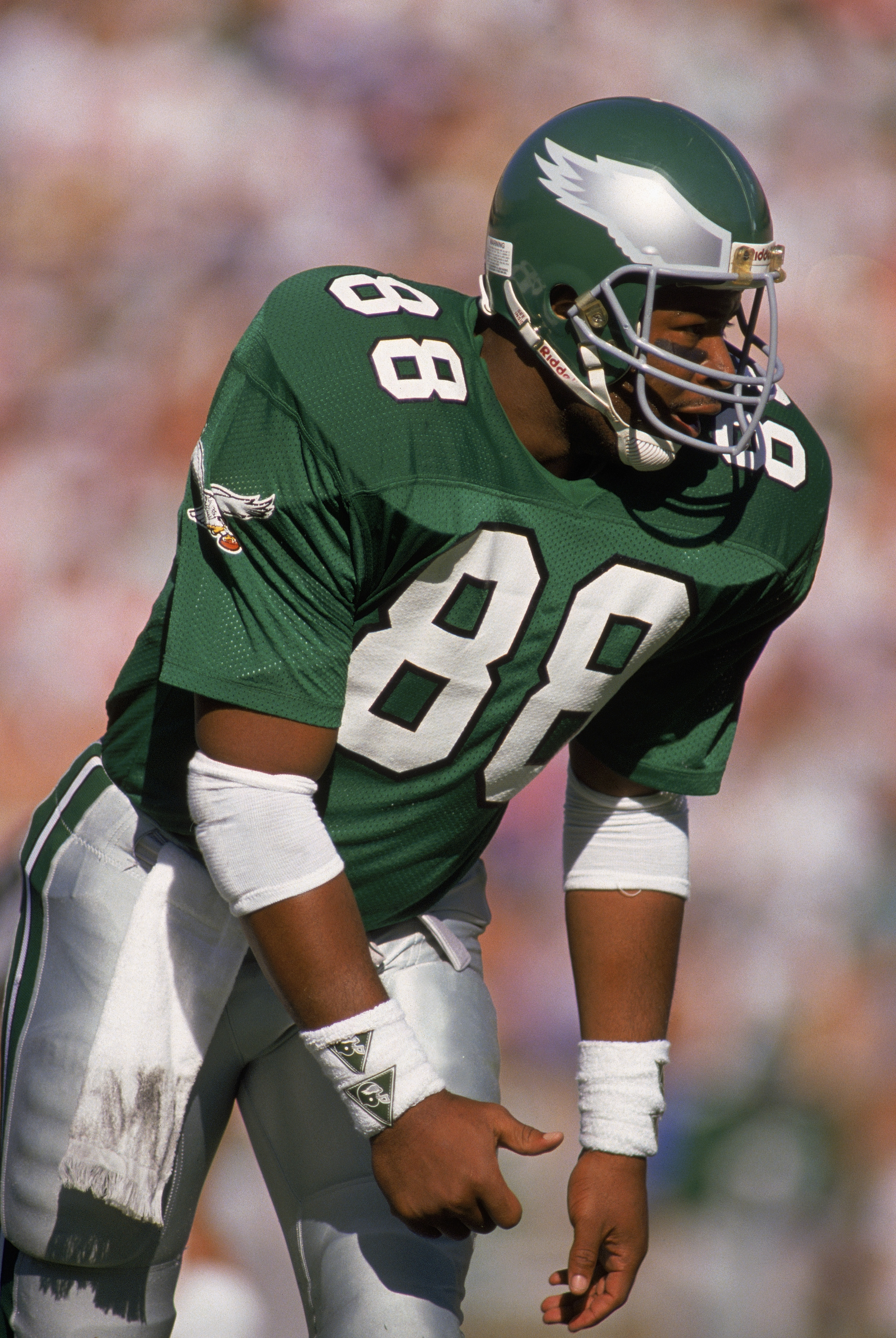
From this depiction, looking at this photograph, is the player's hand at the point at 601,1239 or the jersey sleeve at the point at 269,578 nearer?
the jersey sleeve at the point at 269,578

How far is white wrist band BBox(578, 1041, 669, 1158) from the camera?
1.36 m

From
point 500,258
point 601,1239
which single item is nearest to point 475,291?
point 500,258

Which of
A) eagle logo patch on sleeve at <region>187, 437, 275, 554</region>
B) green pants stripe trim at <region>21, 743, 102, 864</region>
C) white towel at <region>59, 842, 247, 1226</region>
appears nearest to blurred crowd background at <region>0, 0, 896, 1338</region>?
green pants stripe trim at <region>21, 743, 102, 864</region>

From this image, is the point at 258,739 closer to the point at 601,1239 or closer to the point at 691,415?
the point at 691,415

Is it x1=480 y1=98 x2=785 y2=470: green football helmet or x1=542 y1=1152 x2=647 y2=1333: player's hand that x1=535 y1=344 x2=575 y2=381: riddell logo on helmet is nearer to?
x1=480 y1=98 x2=785 y2=470: green football helmet

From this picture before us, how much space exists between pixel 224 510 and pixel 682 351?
441mm

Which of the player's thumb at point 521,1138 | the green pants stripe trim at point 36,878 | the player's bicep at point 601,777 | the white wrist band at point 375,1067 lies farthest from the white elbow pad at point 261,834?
the player's bicep at point 601,777

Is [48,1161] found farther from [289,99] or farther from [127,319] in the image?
[289,99]

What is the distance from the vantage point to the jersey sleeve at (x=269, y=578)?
3.61 ft

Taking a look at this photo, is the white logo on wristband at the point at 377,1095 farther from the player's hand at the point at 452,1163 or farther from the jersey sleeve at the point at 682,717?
the jersey sleeve at the point at 682,717

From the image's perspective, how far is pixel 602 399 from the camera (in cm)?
122

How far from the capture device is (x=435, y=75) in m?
2.54

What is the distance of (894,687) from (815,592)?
230 millimetres

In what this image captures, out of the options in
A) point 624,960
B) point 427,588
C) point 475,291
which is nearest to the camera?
point 427,588
